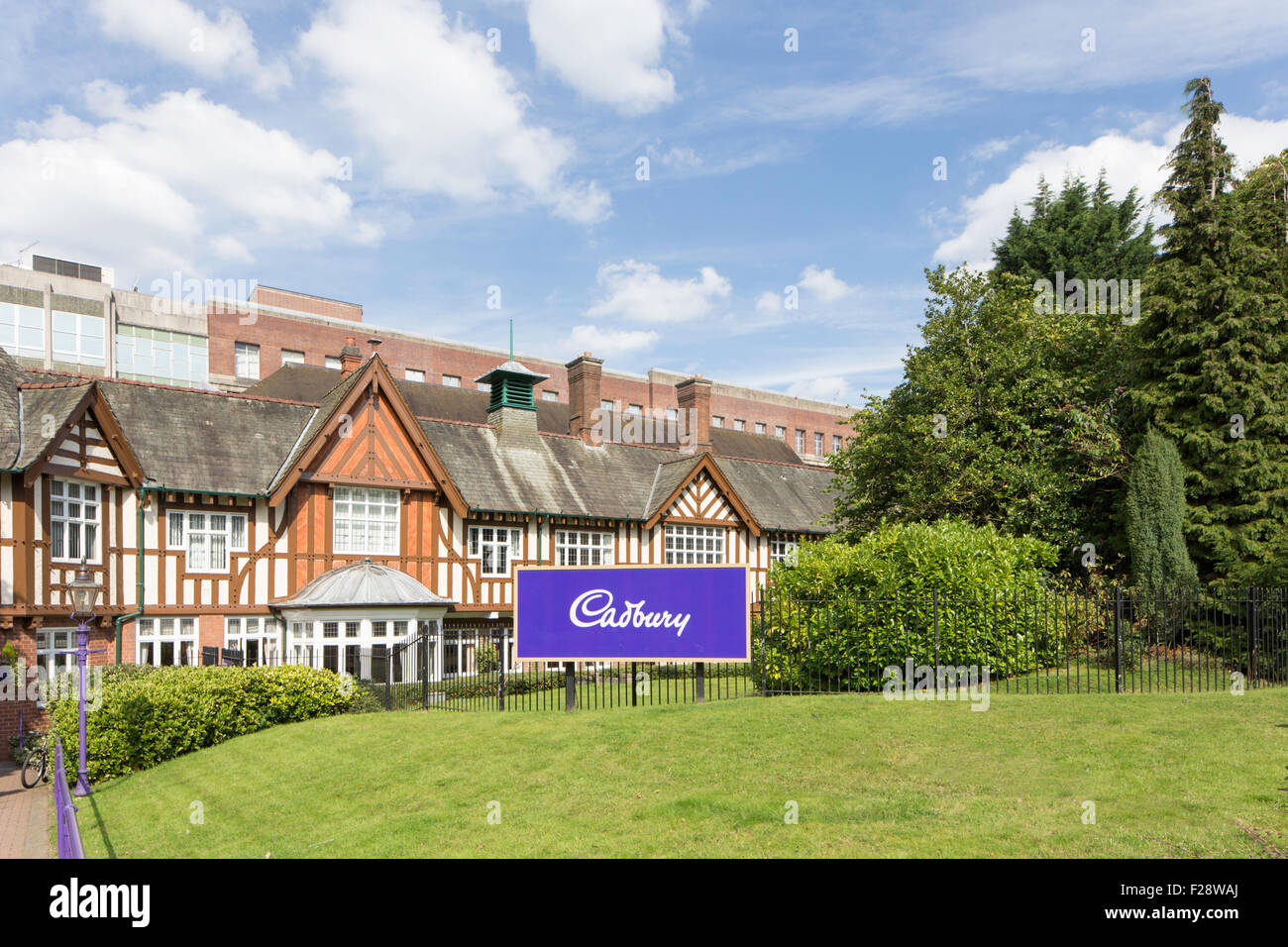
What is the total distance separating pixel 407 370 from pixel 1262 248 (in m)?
44.9

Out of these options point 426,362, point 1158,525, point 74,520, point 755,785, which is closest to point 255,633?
point 74,520

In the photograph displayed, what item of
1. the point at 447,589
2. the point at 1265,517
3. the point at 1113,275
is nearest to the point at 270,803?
the point at 447,589

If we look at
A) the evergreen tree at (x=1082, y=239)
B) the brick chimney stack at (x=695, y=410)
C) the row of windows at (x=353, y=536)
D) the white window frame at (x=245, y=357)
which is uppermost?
the evergreen tree at (x=1082, y=239)

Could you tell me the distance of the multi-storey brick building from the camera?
49.7 m

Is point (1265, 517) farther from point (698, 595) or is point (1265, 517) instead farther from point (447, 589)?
point (447, 589)

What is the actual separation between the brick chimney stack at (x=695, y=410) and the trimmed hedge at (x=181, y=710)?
18.9m

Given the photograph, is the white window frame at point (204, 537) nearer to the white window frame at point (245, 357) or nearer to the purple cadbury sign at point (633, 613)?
the purple cadbury sign at point (633, 613)

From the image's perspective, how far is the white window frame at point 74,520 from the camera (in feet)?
66.5

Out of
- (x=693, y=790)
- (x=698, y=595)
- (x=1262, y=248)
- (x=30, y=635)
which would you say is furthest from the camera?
A: (x=1262, y=248)

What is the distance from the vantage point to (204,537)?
2384cm

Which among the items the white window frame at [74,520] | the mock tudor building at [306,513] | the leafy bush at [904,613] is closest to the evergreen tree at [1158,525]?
the leafy bush at [904,613]

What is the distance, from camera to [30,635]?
1948cm

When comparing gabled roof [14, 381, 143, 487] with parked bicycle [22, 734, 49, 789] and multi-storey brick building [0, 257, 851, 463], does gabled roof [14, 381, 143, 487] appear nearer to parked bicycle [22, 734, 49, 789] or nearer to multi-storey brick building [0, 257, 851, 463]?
parked bicycle [22, 734, 49, 789]

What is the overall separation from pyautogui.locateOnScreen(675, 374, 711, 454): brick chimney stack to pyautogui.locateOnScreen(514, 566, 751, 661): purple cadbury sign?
18.1 metres
